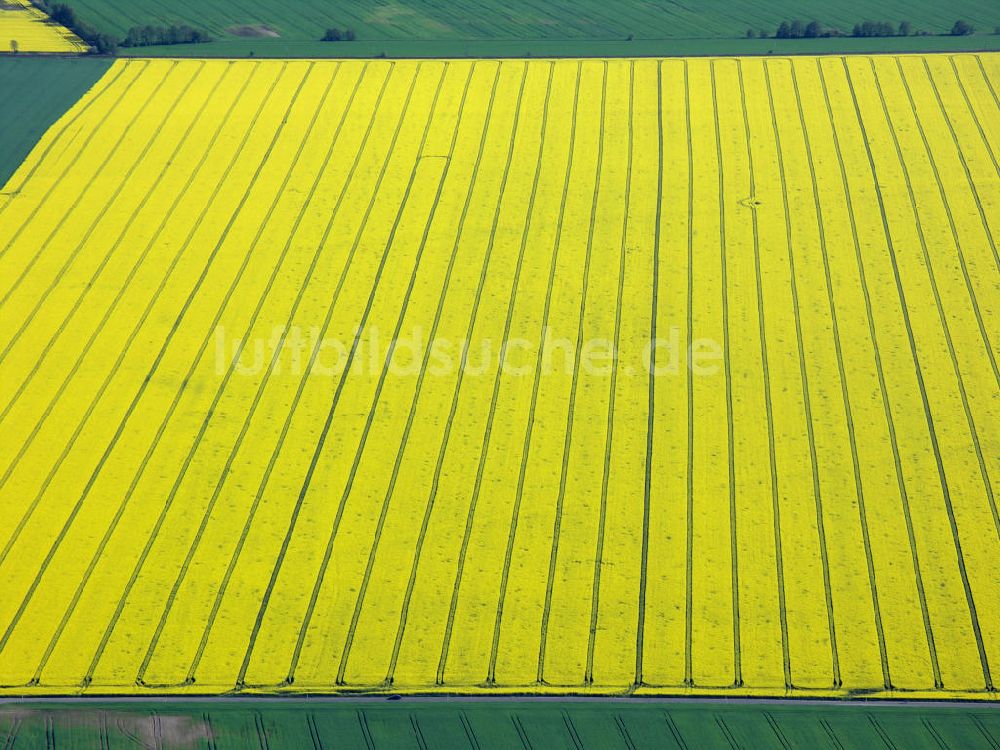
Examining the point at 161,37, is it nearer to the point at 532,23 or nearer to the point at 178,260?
the point at 532,23

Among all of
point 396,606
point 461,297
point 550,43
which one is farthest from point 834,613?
point 550,43

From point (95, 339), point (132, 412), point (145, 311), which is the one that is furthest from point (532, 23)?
point (132, 412)

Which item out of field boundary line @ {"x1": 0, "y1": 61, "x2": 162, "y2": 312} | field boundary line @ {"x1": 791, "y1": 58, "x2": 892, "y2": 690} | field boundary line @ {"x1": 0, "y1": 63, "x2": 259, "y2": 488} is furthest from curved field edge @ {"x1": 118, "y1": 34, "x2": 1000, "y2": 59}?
field boundary line @ {"x1": 0, "y1": 63, "x2": 259, "y2": 488}

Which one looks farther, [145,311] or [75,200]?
[75,200]

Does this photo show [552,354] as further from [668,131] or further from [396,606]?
[668,131]

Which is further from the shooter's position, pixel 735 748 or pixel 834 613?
pixel 834 613

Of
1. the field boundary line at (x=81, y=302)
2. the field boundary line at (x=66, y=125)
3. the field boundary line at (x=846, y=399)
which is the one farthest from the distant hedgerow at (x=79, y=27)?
the field boundary line at (x=846, y=399)

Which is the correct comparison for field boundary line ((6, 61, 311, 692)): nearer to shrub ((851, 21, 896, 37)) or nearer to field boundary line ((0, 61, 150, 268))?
field boundary line ((0, 61, 150, 268))
